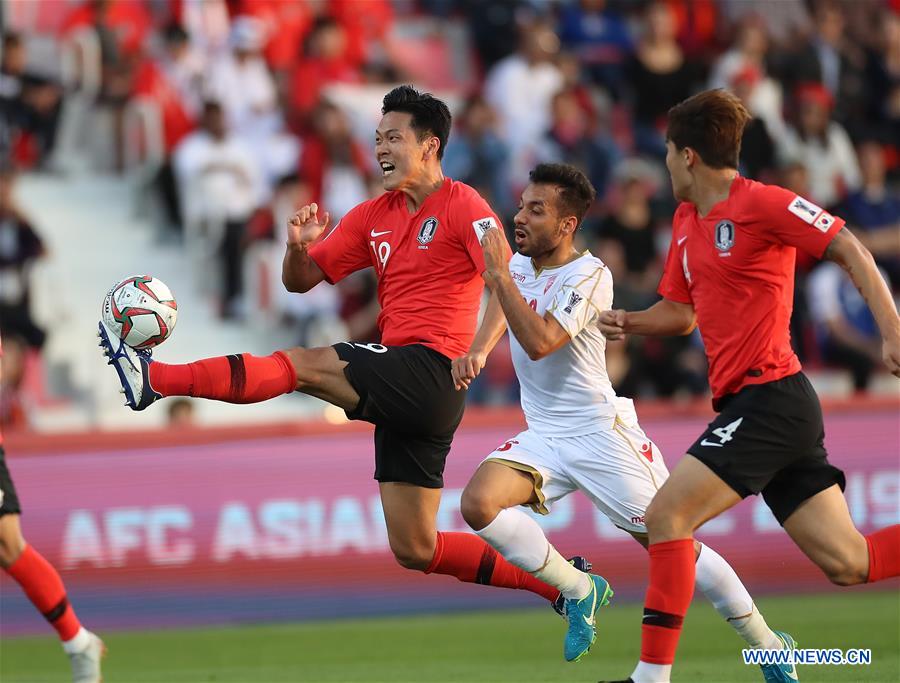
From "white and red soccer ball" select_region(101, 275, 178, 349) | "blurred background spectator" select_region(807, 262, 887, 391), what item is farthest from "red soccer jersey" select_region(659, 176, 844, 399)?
"blurred background spectator" select_region(807, 262, 887, 391)

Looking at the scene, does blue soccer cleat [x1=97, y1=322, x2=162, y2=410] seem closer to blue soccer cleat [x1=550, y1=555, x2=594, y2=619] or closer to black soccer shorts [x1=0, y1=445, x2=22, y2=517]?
black soccer shorts [x1=0, y1=445, x2=22, y2=517]

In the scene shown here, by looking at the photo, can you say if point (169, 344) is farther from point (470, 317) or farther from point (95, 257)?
point (470, 317)

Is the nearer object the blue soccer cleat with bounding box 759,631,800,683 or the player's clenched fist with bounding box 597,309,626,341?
the player's clenched fist with bounding box 597,309,626,341

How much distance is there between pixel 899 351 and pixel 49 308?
10.7 meters

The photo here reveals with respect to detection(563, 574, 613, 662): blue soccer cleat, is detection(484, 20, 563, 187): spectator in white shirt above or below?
above

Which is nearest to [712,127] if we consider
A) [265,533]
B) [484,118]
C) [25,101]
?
[265,533]

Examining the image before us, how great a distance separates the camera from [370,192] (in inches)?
625

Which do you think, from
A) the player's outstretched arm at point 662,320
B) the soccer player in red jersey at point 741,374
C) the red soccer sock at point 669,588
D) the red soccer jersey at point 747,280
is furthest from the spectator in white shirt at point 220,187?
the red soccer sock at point 669,588

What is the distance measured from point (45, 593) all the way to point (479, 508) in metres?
2.49

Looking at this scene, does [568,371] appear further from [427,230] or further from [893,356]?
[893,356]

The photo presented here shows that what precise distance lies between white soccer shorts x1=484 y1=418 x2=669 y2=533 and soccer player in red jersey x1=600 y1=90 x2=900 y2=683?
3.36 ft

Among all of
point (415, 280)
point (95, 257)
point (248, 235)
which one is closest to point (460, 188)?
point (415, 280)

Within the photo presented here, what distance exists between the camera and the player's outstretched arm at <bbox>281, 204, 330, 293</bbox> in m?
7.96

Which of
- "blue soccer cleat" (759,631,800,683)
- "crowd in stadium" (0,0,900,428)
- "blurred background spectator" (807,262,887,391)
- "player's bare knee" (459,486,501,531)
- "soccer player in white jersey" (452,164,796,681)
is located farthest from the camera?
"crowd in stadium" (0,0,900,428)
